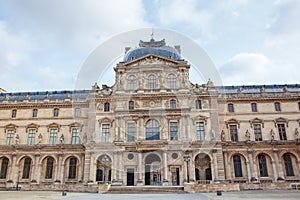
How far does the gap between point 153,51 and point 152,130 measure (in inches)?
523

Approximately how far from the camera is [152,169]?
1380 inches

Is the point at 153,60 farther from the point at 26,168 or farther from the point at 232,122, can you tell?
the point at 26,168

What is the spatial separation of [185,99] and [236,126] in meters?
8.62

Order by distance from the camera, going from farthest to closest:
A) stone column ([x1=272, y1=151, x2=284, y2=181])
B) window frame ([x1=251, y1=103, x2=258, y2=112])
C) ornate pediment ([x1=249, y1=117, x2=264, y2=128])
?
window frame ([x1=251, y1=103, x2=258, y2=112]) < ornate pediment ([x1=249, y1=117, x2=264, y2=128]) < stone column ([x1=272, y1=151, x2=284, y2=181])

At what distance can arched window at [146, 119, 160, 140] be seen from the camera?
35812mm

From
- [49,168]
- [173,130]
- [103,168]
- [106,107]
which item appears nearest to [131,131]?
[106,107]

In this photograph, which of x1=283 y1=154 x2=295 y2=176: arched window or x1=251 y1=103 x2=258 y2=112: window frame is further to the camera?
x1=251 y1=103 x2=258 y2=112: window frame

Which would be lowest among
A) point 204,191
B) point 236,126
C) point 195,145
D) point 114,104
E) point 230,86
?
point 204,191

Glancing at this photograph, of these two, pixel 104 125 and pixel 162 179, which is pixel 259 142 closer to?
pixel 162 179

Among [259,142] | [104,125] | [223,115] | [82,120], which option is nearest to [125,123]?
[104,125]

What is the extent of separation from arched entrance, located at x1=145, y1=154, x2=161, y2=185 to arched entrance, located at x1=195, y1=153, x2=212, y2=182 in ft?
17.1

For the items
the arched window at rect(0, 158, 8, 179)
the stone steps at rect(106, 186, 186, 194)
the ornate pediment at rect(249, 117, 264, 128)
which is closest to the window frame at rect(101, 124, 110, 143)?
the stone steps at rect(106, 186, 186, 194)

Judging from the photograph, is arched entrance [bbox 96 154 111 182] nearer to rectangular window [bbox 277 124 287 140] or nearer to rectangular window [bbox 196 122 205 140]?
rectangular window [bbox 196 122 205 140]

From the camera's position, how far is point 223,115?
38.8 metres
